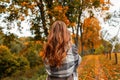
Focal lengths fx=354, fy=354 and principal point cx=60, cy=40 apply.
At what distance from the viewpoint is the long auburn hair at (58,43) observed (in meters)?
5.91

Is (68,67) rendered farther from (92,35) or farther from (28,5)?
(92,35)

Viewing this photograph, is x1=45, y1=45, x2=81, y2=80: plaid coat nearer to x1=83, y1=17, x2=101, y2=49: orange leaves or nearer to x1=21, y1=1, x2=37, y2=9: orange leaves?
x1=21, y1=1, x2=37, y2=9: orange leaves

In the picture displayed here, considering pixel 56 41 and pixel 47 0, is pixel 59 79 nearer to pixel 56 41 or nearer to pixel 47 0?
pixel 56 41

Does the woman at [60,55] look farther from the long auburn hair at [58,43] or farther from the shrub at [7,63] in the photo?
the shrub at [7,63]

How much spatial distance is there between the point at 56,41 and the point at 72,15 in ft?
76.0

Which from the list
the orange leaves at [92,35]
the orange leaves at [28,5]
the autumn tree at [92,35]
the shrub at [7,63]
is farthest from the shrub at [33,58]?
the orange leaves at [28,5]

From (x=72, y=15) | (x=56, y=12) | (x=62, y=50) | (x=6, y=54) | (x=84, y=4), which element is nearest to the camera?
(x=62, y=50)

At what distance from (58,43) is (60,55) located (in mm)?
205

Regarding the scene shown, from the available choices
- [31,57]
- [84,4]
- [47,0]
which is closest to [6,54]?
[31,57]

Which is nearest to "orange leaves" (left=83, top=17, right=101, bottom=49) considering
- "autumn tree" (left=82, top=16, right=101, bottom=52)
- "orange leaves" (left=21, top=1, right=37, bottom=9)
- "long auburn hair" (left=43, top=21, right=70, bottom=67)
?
"autumn tree" (left=82, top=16, right=101, bottom=52)

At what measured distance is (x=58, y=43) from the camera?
5.94 m

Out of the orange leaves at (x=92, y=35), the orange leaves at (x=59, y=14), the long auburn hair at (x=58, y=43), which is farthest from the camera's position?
the orange leaves at (x=92, y=35)

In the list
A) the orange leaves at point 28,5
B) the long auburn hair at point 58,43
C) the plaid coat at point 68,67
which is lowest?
the plaid coat at point 68,67

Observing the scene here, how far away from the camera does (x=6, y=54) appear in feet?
192
